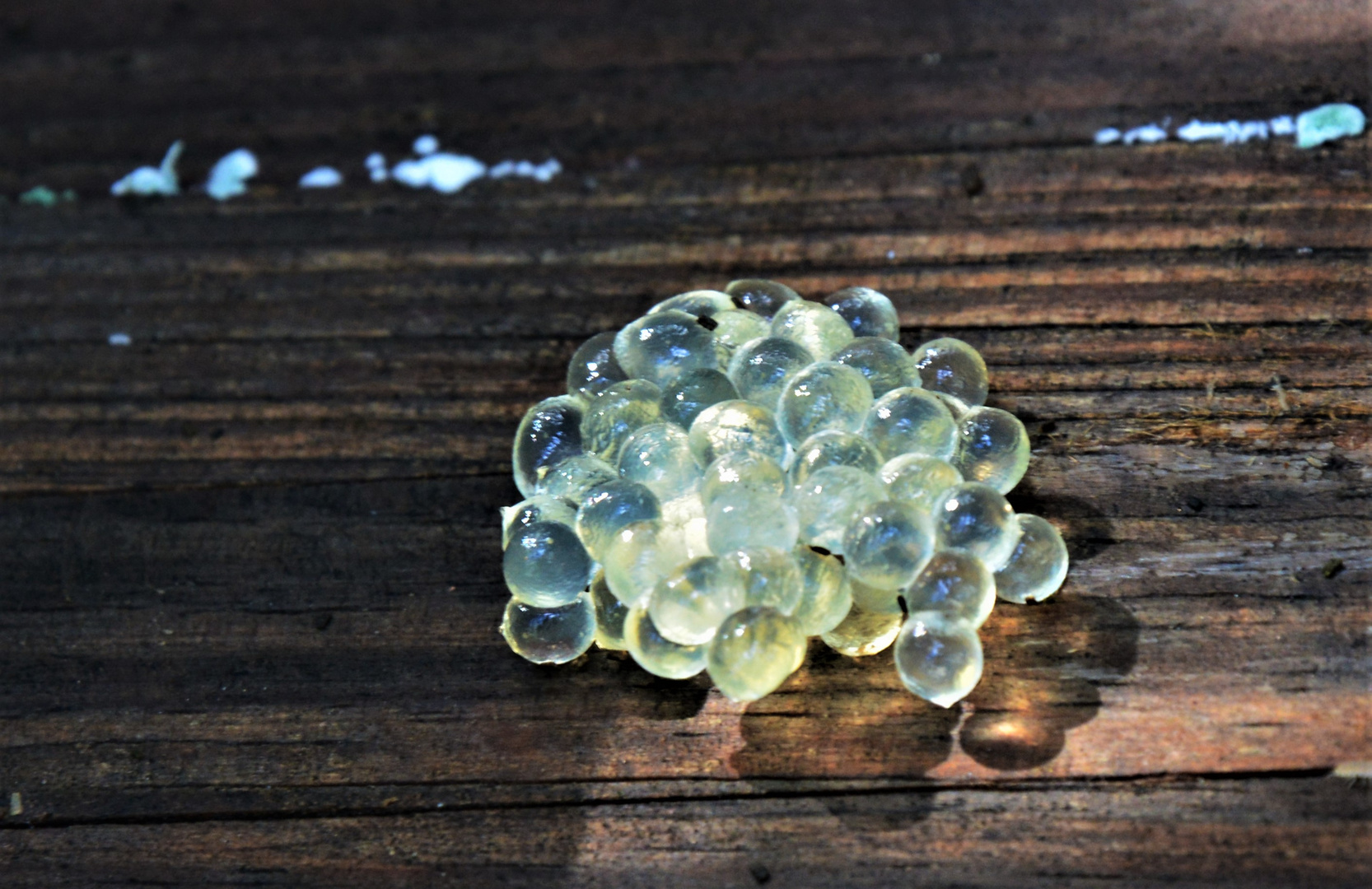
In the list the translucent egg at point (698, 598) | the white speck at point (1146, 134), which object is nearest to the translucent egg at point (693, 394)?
the translucent egg at point (698, 598)

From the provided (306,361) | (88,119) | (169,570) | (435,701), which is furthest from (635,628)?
(88,119)

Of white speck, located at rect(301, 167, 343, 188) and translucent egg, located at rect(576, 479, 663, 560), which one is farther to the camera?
white speck, located at rect(301, 167, 343, 188)

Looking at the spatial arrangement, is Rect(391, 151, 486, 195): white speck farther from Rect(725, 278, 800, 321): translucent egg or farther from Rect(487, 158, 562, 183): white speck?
Rect(725, 278, 800, 321): translucent egg

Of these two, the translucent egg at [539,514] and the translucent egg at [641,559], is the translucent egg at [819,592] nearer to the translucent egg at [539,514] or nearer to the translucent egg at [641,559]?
the translucent egg at [641,559]

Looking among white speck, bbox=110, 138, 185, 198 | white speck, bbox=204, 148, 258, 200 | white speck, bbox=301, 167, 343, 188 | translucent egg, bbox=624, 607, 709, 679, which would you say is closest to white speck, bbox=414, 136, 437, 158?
white speck, bbox=301, 167, 343, 188

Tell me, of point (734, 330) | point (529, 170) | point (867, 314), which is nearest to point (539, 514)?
point (734, 330)
